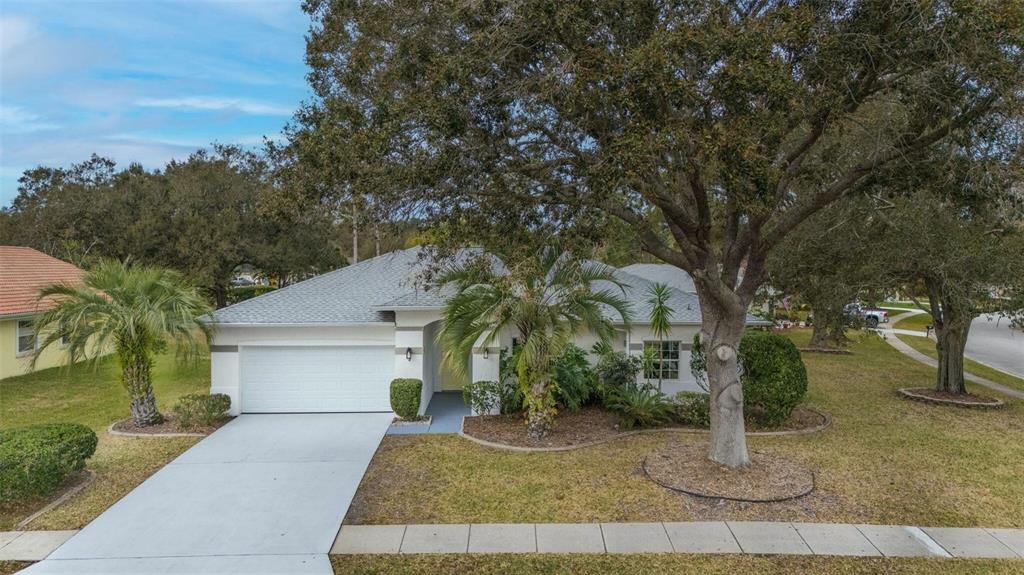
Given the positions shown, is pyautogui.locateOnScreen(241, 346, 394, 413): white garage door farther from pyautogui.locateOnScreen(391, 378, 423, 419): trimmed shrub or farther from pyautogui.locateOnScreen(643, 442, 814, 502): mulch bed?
pyautogui.locateOnScreen(643, 442, 814, 502): mulch bed

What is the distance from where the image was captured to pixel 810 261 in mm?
17078

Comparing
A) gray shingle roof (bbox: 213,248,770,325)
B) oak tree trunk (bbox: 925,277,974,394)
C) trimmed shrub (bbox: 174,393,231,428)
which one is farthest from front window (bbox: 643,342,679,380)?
trimmed shrub (bbox: 174,393,231,428)

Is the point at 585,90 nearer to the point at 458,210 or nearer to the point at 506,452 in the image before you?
the point at 458,210

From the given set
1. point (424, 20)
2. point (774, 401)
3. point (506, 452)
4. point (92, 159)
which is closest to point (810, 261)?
point (774, 401)

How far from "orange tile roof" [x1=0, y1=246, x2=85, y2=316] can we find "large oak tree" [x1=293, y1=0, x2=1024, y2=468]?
13925 millimetres

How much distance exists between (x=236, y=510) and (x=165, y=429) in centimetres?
523

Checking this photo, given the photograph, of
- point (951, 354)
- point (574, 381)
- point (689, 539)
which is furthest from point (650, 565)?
point (951, 354)

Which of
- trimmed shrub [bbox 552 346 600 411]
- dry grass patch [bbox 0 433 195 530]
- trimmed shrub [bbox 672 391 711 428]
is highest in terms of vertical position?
trimmed shrub [bbox 552 346 600 411]

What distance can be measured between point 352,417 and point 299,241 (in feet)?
54.7

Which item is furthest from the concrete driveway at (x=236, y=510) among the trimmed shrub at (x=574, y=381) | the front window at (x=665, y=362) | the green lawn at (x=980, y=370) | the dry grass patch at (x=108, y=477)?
the green lawn at (x=980, y=370)

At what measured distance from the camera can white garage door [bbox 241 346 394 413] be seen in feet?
44.8

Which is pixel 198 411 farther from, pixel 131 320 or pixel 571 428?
pixel 571 428

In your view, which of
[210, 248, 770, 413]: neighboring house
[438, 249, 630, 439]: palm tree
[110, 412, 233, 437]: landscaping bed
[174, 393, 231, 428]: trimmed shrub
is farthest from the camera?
[210, 248, 770, 413]: neighboring house

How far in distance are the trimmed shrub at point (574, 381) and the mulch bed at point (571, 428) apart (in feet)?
1.08
